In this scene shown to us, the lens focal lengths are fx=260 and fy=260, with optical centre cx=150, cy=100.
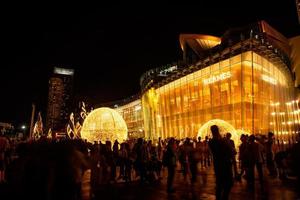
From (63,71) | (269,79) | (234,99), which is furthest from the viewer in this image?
(63,71)

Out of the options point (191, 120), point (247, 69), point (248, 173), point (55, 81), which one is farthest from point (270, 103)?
point (55, 81)

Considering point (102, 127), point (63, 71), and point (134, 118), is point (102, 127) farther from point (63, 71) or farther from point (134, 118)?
point (63, 71)

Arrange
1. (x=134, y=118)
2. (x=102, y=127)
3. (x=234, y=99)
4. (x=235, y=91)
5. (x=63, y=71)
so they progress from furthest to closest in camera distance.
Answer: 1. (x=63, y=71)
2. (x=134, y=118)
3. (x=235, y=91)
4. (x=234, y=99)
5. (x=102, y=127)

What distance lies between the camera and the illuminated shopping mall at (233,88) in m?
28.4

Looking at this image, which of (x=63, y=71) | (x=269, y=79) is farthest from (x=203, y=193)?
(x=63, y=71)

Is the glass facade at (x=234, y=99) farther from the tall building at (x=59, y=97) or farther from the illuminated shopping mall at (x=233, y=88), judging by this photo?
the tall building at (x=59, y=97)

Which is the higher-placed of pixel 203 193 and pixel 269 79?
pixel 269 79

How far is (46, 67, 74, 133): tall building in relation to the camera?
471 ft

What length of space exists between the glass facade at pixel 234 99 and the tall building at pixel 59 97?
111483 millimetres

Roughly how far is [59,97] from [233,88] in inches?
5428

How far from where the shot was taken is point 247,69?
93.7 feet

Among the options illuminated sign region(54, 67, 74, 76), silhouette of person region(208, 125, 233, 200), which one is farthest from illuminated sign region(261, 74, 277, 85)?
illuminated sign region(54, 67, 74, 76)

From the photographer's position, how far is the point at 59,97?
500ft

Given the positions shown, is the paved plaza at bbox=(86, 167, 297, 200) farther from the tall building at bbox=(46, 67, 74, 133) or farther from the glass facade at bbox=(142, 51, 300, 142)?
the tall building at bbox=(46, 67, 74, 133)
